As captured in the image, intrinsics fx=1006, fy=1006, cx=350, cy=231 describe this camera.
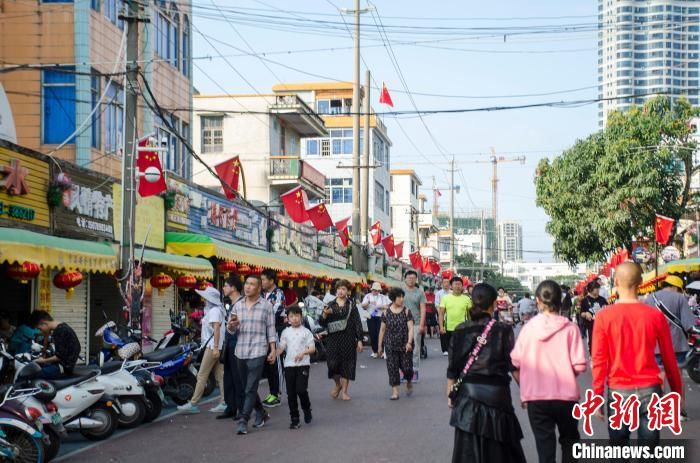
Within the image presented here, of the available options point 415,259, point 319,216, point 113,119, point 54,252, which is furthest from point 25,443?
point 415,259

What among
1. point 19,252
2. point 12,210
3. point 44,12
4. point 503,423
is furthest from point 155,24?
point 503,423

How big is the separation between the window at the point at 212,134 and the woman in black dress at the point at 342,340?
96.2 feet

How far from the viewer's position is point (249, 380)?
11.5 metres

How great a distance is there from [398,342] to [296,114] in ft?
89.4

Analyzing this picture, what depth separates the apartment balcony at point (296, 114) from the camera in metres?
40.6

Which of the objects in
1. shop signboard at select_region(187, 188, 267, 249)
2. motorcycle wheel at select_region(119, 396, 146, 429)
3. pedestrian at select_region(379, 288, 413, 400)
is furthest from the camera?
shop signboard at select_region(187, 188, 267, 249)

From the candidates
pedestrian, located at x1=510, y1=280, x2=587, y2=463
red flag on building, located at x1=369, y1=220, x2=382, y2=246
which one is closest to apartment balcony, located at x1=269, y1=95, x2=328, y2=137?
red flag on building, located at x1=369, y1=220, x2=382, y2=246

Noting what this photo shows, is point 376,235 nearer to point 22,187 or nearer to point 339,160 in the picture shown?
point 339,160

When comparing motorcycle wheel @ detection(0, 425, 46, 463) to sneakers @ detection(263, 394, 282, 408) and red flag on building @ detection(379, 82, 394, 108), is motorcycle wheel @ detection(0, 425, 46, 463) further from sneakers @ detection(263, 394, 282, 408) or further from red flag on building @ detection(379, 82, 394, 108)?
red flag on building @ detection(379, 82, 394, 108)

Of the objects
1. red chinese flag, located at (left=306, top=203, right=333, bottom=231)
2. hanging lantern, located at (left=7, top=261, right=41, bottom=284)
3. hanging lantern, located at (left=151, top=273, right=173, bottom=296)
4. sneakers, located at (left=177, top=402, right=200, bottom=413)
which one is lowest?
sneakers, located at (left=177, top=402, right=200, bottom=413)

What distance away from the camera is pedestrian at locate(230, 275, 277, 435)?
37.8 feet

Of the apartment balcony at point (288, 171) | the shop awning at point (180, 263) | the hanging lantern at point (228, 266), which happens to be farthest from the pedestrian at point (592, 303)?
the apartment balcony at point (288, 171)

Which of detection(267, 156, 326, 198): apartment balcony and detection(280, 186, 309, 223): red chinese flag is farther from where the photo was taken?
detection(267, 156, 326, 198): apartment balcony

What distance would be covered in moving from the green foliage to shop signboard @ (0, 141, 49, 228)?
23.6m
